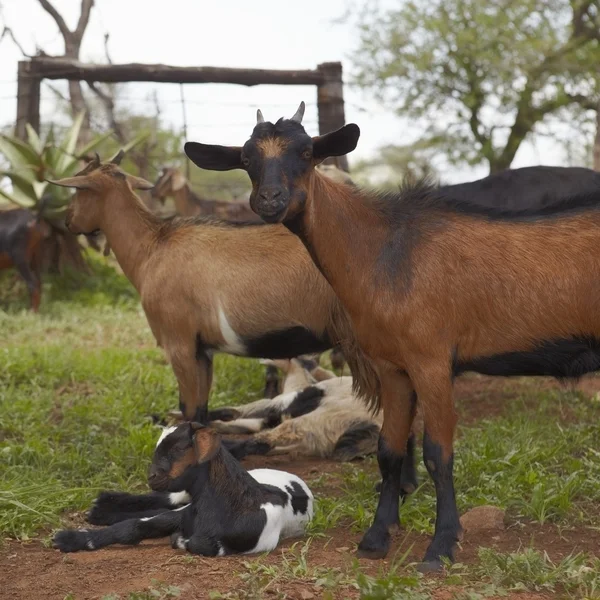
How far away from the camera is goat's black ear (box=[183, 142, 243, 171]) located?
194 inches

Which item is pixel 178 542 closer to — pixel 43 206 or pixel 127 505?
pixel 127 505

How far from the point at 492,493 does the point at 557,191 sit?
3158mm

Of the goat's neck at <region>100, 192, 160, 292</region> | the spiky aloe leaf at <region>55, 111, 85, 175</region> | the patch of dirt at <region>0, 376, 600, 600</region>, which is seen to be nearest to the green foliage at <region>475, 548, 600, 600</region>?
the patch of dirt at <region>0, 376, 600, 600</region>

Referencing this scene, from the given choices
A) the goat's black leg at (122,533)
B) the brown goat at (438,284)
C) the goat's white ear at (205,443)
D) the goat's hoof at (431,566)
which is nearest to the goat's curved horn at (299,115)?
the brown goat at (438,284)

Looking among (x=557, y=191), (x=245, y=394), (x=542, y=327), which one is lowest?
(x=245, y=394)

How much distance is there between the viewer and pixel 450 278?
467 centimetres

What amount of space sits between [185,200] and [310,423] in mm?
7068

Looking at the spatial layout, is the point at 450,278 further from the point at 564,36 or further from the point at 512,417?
the point at 564,36

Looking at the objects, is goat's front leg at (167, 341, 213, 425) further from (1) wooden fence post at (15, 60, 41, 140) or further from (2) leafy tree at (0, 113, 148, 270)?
(1) wooden fence post at (15, 60, 41, 140)

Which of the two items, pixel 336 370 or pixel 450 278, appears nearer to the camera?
pixel 450 278

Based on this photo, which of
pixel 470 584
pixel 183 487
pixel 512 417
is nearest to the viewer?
pixel 470 584

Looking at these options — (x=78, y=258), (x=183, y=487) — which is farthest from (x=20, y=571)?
(x=78, y=258)

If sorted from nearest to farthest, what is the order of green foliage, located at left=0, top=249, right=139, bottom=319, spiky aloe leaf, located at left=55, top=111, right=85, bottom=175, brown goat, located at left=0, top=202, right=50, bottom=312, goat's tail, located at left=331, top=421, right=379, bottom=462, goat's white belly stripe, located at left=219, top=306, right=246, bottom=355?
goat's white belly stripe, located at left=219, top=306, right=246, bottom=355
goat's tail, located at left=331, top=421, right=379, bottom=462
brown goat, located at left=0, top=202, right=50, bottom=312
green foliage, located at left=0, top=249, right=139, bottom=319
spiky aloe leaf, located at left=55, top=111, right=85, bottom=175

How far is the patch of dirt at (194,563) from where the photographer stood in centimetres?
409
